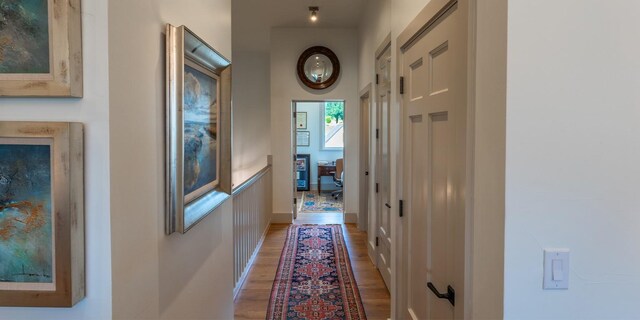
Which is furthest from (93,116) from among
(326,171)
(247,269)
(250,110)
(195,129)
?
(326,171)

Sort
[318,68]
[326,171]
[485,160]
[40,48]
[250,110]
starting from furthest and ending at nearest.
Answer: [326,171], [250,110], [318,68], [485,160], [40,48]

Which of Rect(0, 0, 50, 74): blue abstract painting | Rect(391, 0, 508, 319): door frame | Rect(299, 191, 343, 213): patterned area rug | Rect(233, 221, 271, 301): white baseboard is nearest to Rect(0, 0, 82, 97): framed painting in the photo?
Rect(0, 0, 50, 74): blue abstract painting

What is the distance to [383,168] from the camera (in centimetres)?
350

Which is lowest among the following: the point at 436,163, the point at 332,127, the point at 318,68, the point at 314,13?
the point at 436,163

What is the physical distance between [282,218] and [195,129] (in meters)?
4.36

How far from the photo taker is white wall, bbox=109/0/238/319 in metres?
0.96

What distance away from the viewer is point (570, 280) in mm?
967

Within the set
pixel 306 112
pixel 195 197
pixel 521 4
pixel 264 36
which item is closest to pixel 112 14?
pixel 195 197

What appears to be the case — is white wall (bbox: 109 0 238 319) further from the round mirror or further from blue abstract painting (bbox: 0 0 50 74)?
the round mirror

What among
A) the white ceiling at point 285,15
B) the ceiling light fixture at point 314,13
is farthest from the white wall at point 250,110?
the ceiling light fixture at point 314,13

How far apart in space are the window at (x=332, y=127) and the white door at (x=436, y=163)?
7.15 meters

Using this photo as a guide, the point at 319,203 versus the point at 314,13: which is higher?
the point at 314,13

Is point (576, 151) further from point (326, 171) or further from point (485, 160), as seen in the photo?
point (326, 171)

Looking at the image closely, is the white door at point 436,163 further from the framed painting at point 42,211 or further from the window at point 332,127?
the window at point 332,127
